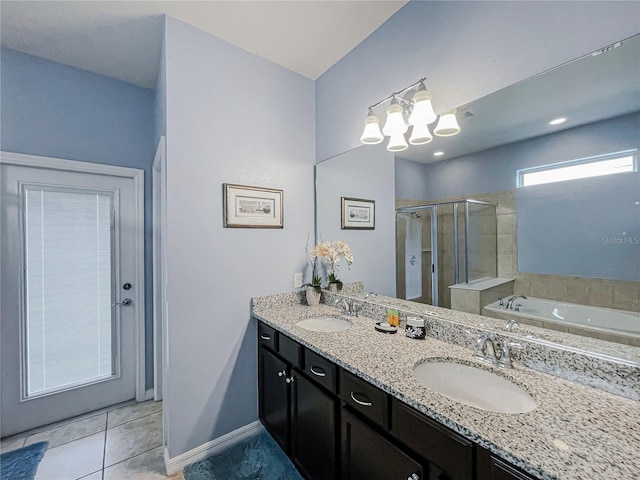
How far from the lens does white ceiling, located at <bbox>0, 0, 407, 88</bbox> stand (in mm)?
1619

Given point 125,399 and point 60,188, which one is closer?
point 60,188

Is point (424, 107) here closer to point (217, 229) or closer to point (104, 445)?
point (217, 229)

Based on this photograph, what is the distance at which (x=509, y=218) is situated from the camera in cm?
123

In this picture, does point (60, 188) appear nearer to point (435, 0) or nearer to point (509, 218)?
point (435, 0)

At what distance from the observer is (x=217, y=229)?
1.88 meters

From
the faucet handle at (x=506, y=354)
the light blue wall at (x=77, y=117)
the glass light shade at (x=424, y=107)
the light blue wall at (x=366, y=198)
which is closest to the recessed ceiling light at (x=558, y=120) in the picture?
the glass light shade at (x=424, y=107)

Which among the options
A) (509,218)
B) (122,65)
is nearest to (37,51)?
(122,65)

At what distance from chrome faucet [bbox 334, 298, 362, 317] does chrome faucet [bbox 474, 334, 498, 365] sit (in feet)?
2.70

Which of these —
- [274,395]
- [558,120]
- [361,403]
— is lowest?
[274,395]

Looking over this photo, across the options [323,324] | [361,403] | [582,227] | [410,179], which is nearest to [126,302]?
[323,324]

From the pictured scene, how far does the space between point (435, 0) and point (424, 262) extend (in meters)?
1.41

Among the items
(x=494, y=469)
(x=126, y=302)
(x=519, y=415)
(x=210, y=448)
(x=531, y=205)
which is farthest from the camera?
(x=126, y=302)

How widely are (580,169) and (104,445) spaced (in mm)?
3125

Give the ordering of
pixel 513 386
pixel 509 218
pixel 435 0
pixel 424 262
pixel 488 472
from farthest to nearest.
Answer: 1. pixel 424 262
2. pixel 435 0
3. pixel 509 218
4. pixel 513 386
5. pixel 488 472
